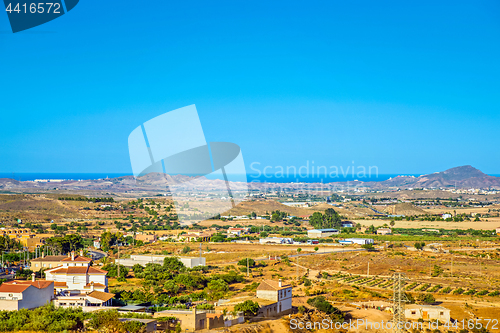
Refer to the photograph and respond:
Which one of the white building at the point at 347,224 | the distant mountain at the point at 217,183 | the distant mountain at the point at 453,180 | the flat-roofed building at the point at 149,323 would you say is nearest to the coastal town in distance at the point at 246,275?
the flat-roofed building at the point at 149,323

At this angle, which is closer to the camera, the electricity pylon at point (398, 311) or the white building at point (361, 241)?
the electricity pylon at point (398, 311)

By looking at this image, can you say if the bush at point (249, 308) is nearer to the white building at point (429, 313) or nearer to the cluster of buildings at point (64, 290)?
the cluster of buildings at point (64, 290)

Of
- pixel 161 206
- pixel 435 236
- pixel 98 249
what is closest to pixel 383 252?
pixel 435 236

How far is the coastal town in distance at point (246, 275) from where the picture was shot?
12.9 m

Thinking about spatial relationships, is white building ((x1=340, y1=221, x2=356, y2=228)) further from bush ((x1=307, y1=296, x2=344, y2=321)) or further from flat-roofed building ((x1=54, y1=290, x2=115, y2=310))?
flat-roofed building ((x1=54, y1=290, x2=115, y2=310))

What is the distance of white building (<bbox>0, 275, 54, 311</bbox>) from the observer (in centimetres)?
1252

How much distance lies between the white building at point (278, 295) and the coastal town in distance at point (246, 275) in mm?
32

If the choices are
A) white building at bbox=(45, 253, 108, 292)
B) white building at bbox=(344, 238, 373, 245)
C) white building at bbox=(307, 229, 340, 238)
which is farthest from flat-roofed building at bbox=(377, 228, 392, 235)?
white building at bbox=(45, 253, 108, 292)

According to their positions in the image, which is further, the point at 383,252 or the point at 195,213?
the point at 195,213

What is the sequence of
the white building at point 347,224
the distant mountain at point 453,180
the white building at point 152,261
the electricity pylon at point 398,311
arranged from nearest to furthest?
the electricity pylon at point 398,311 < the white building at point 152,261 < the white building at point 347,224 < the distant mountain at point 453,180

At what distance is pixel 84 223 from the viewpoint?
45281mm

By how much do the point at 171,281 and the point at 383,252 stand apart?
16.6m

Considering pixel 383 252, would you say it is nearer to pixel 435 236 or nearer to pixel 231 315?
pixel 435 236

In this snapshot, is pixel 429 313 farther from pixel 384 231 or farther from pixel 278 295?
pixel 384 231
